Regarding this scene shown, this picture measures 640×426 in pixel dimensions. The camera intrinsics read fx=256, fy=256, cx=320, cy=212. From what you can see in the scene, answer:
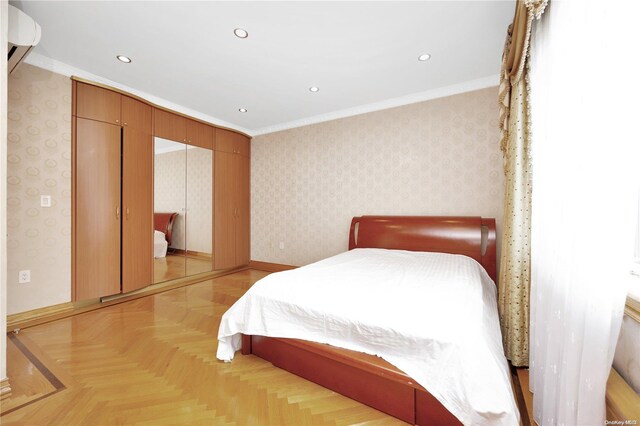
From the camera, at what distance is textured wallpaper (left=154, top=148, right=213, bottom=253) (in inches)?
138

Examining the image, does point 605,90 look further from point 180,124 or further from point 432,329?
point 180,124

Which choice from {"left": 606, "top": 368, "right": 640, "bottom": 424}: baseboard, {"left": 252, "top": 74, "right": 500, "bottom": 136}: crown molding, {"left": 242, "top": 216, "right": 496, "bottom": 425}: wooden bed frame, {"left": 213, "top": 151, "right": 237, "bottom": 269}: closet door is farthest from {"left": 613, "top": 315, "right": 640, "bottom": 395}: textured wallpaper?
{"left": 213, "top": 151, "right": 237, "bottom": 269}: closet door

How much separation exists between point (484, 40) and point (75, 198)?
4.31 metres

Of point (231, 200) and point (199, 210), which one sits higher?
point (231, 200)

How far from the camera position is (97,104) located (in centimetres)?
284

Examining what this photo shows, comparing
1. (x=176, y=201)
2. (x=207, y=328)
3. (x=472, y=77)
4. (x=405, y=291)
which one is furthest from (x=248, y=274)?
(x=472, y=77)

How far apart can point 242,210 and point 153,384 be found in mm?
3337

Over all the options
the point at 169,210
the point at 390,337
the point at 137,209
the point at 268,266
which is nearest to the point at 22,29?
the point at 137,209

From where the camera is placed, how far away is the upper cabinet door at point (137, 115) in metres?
3.06

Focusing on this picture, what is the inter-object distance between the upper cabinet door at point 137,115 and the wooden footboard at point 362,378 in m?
3.06

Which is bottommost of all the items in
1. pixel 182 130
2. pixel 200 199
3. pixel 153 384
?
pixel 153 384

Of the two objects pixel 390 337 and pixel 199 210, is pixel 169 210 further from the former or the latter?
pixel 390 337

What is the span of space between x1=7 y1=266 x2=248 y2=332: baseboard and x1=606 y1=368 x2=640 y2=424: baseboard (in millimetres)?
4010

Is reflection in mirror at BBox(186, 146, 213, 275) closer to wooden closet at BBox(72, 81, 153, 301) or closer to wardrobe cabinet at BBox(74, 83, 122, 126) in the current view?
wooden closet at BBox(72, 81, 153, 301)
